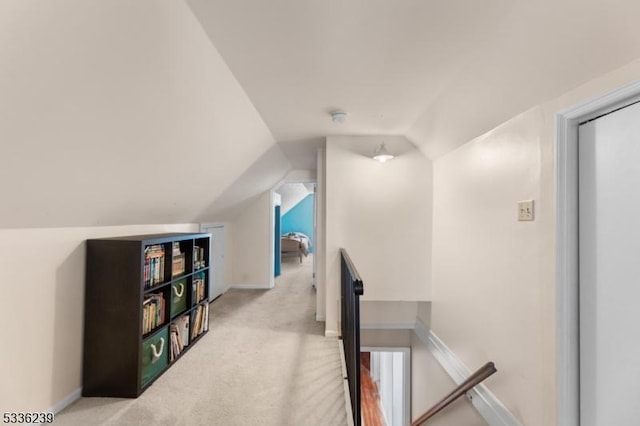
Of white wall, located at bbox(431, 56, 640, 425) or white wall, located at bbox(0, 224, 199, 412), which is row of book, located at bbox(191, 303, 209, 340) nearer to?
white wall, located at bbox(0, 224, 199, 412)

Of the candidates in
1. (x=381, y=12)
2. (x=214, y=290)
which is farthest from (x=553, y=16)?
(x=214, y=290)

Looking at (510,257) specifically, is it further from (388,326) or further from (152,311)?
(152,311)

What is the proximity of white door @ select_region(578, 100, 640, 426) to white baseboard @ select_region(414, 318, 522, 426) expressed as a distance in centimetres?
56

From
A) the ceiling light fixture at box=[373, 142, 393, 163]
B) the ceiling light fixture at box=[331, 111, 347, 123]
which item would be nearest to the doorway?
the ceiling light fixture at box=[373, 142, 393, 163]

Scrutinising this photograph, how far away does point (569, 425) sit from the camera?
58.3 inches

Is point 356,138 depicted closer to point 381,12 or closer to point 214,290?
point 381,12

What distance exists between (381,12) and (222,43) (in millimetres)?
831

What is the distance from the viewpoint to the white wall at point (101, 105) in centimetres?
102

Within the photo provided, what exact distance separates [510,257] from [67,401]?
3111 millimetres

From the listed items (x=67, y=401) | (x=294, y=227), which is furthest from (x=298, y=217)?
(x=67, y=401)

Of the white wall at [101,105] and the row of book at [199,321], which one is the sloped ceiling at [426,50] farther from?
the row of book at [199,321]

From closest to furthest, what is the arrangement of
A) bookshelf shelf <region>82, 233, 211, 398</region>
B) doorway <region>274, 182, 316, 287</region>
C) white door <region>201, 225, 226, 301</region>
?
bookshelf shelf <region>82, 233, 211, 398</region>, white door <region>201, 225, 226, 301</region>, doorway <region>274, 182, 316, 287</region>

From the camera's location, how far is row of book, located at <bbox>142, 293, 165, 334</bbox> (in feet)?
7.38

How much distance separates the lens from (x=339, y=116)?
102 inches
